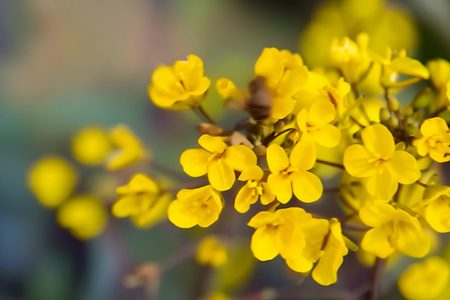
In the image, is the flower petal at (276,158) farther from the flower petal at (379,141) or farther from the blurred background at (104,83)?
the blurred background at (104,83)

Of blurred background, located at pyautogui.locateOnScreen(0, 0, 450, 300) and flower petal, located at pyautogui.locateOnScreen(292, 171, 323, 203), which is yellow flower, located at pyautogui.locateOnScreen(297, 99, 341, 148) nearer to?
flower petal, located at pyautogui.locateOnScreen(292, 171, 323, 203)

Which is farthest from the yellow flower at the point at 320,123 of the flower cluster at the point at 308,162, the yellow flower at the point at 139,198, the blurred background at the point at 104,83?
the blurred background at the point at 104,83

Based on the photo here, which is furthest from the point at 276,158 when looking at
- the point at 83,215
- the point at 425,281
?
the point at 83,215

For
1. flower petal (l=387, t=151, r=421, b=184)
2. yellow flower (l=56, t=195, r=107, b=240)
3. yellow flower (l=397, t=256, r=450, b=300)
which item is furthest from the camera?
yellow flower (l=56, t=195, r=107, b=240)

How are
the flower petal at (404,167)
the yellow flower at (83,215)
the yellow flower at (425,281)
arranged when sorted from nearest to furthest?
the flower petal at (404,167), the yellow flower at (425,281), the yellow flower at (83,215)

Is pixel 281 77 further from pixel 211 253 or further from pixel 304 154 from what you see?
pixel 211 253

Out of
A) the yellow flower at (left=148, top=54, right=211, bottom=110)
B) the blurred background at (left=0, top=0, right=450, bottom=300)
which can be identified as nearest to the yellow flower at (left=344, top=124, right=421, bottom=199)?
the yellow flower at (left=148, top=54, right=211, bottom=110)

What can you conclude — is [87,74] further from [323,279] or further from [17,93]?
[323,279]

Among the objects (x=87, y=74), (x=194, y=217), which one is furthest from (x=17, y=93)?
(x=194, y=217)
